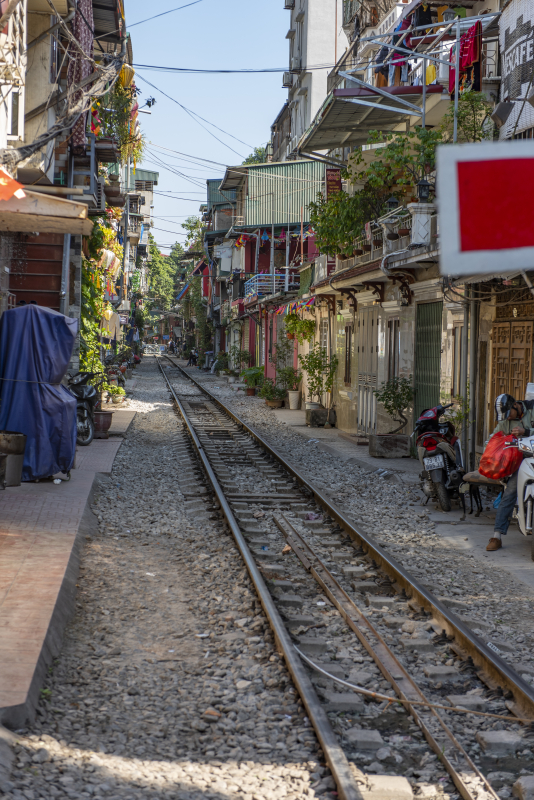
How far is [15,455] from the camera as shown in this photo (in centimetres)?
1032

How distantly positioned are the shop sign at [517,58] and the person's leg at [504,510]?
17.7ft

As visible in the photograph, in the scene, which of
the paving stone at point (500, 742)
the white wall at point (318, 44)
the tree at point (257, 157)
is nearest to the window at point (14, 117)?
the paving stone at point (500, 742)

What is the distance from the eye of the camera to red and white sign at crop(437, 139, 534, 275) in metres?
1.98

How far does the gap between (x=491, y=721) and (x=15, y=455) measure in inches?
290

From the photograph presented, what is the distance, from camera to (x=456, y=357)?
13539 mm

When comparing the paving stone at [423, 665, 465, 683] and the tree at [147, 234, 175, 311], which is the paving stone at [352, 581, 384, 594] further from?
the tree at [147, 234, 175, 311]

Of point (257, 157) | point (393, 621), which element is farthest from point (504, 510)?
point (257, 157)

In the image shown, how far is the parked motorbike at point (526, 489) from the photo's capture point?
25.6ft

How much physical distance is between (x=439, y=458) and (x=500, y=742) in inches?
242

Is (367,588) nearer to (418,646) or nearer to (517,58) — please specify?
(418,646)

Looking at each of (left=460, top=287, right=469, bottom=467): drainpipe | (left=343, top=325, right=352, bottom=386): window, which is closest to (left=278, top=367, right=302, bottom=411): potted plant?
(left=343, top=325, right=352, bottom=386): window

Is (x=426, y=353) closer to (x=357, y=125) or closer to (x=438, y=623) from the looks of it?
(x=357, y=125)

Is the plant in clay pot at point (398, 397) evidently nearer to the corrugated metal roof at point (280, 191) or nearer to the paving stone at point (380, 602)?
the paving stone at point (380, 602)

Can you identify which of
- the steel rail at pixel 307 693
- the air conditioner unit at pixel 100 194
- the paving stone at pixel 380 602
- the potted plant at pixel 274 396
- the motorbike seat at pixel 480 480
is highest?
the air conditioner unit at pixel 100 194
